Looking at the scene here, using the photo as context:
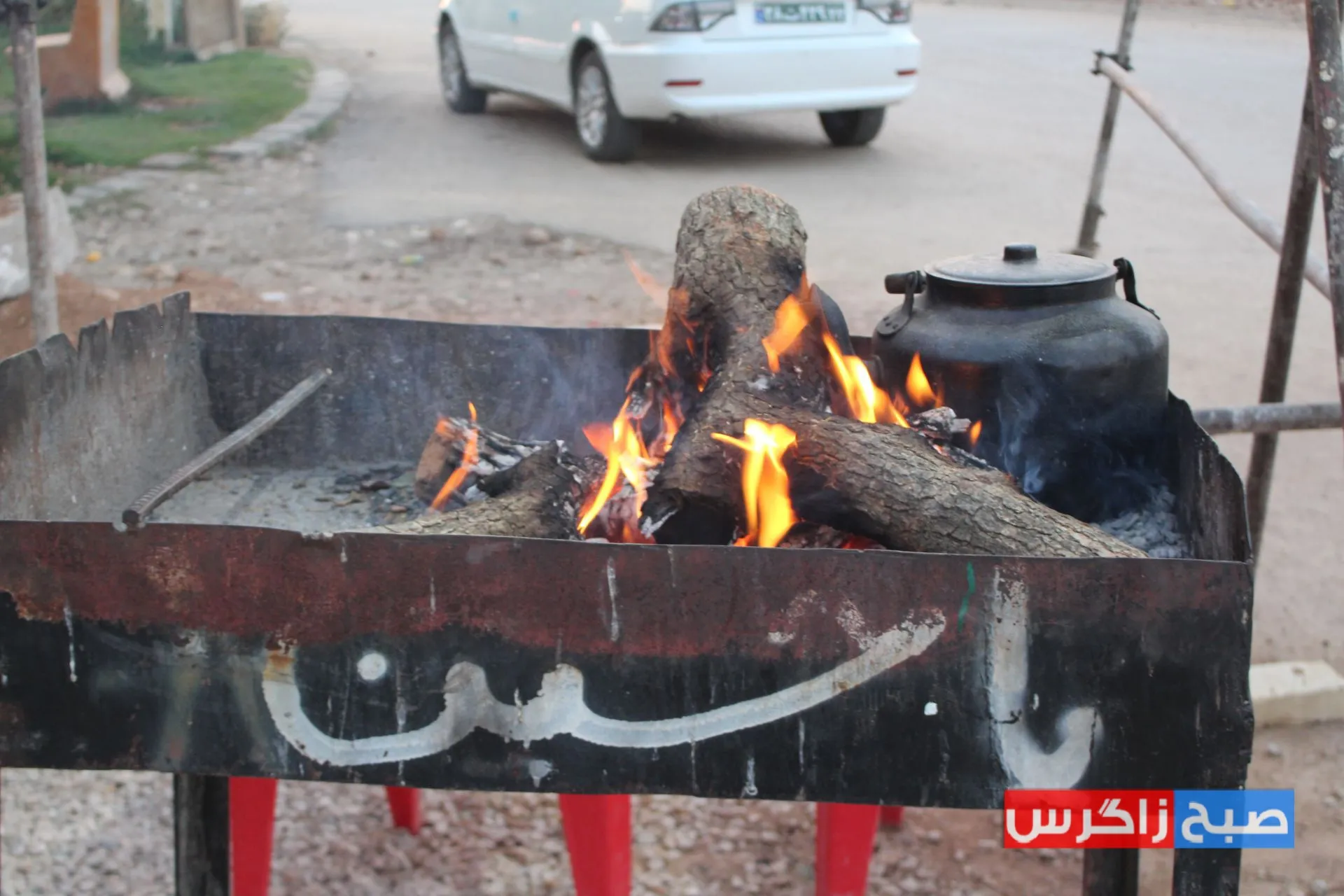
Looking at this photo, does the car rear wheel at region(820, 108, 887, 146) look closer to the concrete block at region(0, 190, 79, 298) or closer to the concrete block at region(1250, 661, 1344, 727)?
the concrete block at region(0, 190, 79, 298)

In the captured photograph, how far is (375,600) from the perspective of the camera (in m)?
1.83

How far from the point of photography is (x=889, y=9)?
8.73 m

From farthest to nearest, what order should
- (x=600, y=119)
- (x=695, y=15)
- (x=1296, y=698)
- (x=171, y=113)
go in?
(x=171, y=113)
(x=600, y=119)
(x=695, y=15)
(x=1296, y=698)

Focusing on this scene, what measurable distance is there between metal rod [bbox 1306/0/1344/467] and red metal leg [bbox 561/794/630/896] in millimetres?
1381

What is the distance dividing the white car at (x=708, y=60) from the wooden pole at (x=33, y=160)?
5.24m

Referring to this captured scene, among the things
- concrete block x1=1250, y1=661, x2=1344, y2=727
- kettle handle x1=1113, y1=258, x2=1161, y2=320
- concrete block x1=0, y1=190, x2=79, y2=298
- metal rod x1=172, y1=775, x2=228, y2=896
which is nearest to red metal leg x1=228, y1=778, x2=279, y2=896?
metal rod x1=172, y1=775, x2=228, y2=896

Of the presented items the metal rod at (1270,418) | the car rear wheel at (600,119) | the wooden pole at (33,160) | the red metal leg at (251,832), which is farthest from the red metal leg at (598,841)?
the car rear wheel at (600,119)

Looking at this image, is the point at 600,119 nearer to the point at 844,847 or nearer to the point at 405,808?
the point at 405,808

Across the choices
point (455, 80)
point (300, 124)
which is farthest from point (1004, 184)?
point (300, 124)

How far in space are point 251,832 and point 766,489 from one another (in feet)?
4.27

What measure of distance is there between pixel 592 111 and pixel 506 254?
2469 millimetres

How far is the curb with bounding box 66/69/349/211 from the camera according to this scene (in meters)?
7.86

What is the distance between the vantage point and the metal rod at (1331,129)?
198cm

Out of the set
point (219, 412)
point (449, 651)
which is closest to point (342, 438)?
point (219, 412)
